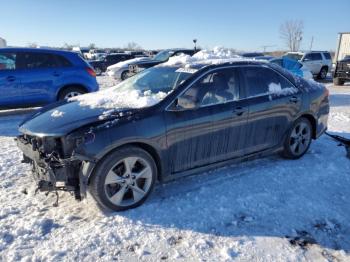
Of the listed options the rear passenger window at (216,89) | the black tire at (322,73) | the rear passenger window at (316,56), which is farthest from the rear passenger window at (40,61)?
the black tire at (322,73)

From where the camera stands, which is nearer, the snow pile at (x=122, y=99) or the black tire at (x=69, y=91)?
the snow pile at (x=122, y=99)

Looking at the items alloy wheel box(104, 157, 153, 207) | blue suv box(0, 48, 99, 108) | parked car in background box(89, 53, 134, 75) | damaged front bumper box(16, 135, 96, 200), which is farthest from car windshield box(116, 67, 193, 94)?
parked car in background box(89, 53, 134, 75)

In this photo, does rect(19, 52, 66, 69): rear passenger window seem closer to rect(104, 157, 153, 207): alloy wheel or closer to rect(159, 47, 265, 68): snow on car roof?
rect(159, 47, 265, 68): snow on car roof

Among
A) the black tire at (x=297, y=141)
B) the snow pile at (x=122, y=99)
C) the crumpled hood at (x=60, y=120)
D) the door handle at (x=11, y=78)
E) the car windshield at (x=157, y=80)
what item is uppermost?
the car windshield at (x=157, y=80)

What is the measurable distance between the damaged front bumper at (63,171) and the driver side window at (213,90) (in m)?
1.35

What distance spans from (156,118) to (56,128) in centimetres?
110

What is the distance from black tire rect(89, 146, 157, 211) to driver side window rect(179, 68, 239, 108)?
32.0 inches

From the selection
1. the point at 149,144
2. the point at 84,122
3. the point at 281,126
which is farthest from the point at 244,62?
the point at 84,122

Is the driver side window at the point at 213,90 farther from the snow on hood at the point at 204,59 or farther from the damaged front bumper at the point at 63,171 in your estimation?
the damaged front bumper at the point at 63,171

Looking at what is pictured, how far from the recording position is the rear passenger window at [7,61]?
849 centimetres

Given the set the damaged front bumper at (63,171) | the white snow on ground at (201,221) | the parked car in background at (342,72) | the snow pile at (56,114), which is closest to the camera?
the white snow on ground at (201,221)

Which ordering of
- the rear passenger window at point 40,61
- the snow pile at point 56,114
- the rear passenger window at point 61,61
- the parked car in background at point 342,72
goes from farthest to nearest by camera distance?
the parked car in background at point 342,72
the rear passenger window at point 61,61
the rear passenger window at point 40,61
the snow pile at point 56,114

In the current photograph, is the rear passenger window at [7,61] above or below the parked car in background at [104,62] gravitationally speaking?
above

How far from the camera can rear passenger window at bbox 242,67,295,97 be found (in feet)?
16.5
